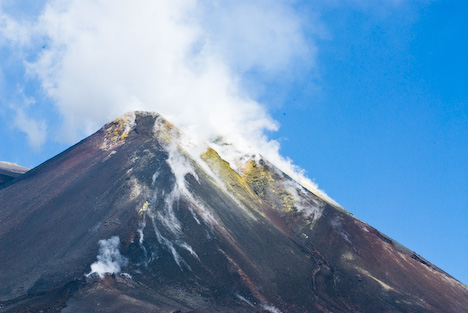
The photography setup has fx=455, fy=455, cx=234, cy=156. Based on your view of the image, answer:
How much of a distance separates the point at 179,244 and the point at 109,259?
10.8 m

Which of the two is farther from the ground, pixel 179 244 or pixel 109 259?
pixel 179 244

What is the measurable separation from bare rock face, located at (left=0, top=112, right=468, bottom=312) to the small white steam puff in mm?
158

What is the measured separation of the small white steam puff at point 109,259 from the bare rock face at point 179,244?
0.16 meters

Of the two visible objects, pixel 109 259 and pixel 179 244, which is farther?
pixel 179 244

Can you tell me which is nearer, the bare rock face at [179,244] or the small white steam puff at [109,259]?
the bare rock face at [179,244]

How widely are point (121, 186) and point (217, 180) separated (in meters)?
21.1

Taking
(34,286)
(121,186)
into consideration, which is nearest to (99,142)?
(121,186)

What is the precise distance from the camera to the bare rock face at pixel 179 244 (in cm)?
5656

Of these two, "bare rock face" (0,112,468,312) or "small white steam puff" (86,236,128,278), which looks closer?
"bare rock face" (0,112,468,312)

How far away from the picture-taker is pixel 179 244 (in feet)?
219

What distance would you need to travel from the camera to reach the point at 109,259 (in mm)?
60094

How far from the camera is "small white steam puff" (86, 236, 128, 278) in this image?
57.3m

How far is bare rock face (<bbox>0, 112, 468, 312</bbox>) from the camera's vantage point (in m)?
56.6

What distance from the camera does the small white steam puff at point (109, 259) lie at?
57.3 meters
